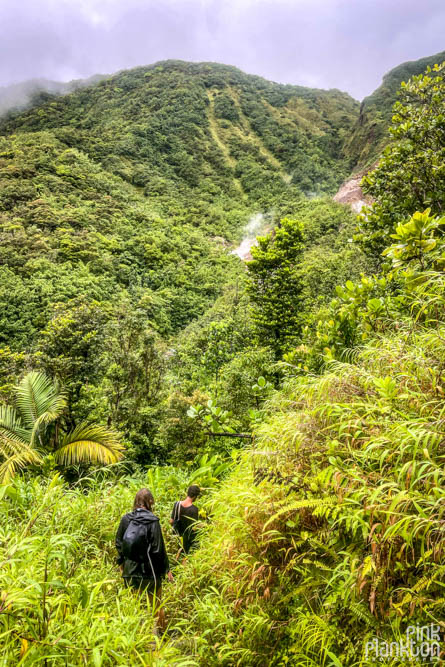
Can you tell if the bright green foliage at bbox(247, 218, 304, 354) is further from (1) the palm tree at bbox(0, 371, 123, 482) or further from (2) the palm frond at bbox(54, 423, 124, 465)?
(1) the palm tree at bbox(0, 371, 123, 482)

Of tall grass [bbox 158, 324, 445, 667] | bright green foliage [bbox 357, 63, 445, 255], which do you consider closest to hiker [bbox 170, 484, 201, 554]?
tall grass [bbox 158, 324, 445, 667]

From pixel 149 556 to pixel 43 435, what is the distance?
4.14 metres

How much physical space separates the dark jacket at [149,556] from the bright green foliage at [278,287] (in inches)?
333

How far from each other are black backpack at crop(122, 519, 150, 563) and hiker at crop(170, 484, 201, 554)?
0.62 metres

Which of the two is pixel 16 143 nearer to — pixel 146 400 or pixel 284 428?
pixel 146 400

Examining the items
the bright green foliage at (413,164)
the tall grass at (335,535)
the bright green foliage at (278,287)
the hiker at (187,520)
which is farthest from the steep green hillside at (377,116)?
the hiker at (187,520)

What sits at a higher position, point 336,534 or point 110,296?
point 110,296

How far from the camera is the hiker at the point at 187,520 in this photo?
317 cm

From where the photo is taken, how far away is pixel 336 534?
1915 mm

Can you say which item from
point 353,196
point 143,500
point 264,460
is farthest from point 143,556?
point 353,196

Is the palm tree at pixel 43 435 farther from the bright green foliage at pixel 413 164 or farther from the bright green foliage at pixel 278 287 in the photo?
the bright green foliage at pixel 278 287

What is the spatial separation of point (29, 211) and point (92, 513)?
2937 cm

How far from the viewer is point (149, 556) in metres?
2.59

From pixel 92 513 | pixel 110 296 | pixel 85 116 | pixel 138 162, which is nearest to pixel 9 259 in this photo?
pixel 110 296
